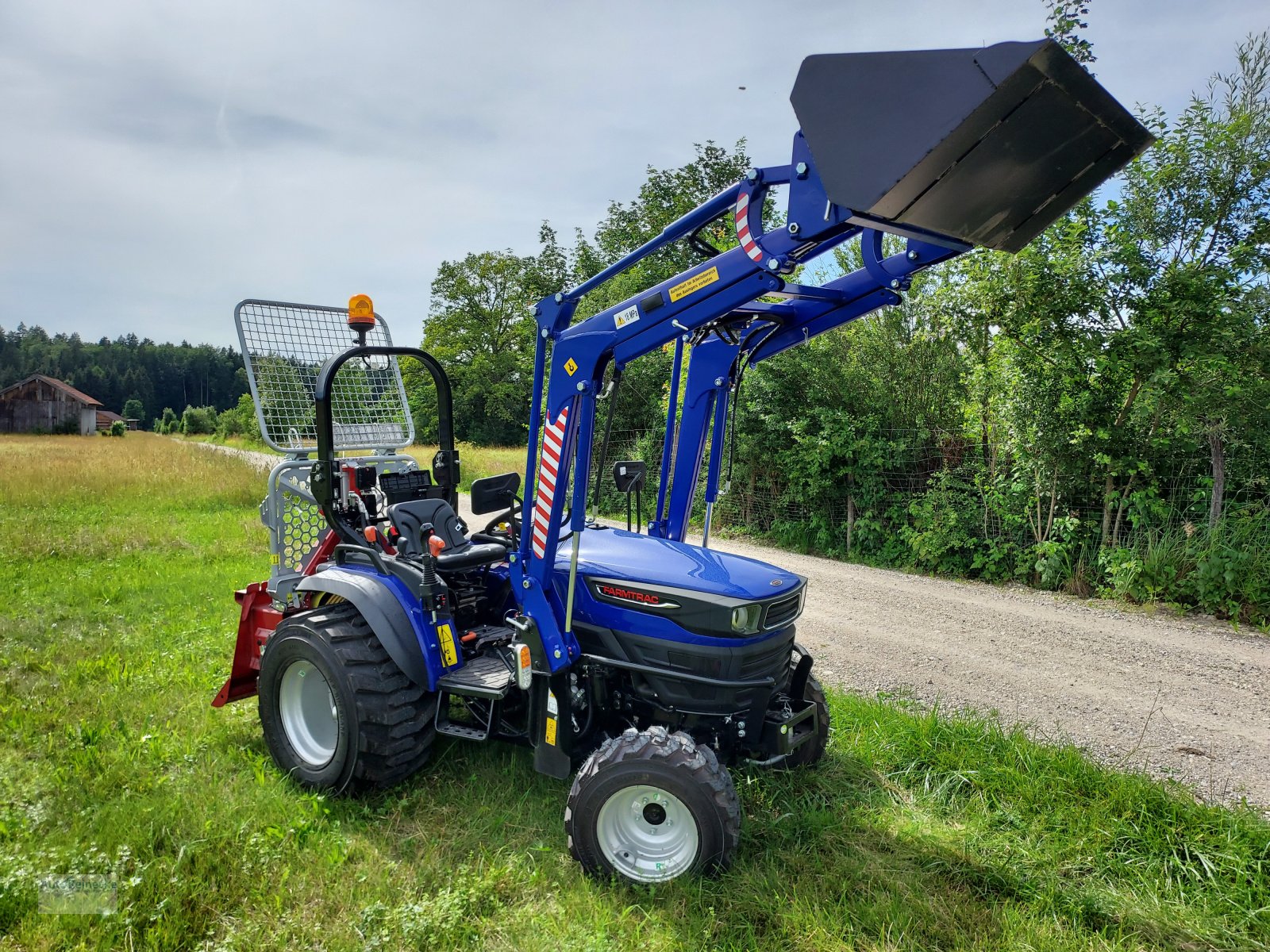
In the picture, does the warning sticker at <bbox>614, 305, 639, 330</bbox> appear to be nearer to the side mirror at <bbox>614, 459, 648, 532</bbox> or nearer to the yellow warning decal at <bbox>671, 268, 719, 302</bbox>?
the yellow warning decal at <bbox>671, 268, 719, 302</bbox>

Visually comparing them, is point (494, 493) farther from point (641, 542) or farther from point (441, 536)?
point (641, 542)

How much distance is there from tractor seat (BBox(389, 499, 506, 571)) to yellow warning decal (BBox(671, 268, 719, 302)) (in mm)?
1608

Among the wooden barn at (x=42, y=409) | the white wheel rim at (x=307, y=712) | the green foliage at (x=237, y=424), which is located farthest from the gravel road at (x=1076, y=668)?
the wooden barn at (x=42, y=409)

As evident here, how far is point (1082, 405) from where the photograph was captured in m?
7.55

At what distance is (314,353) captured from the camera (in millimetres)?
4902

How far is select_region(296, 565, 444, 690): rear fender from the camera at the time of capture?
3.45m

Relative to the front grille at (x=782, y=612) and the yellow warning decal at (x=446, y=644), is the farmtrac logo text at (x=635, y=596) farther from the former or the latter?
the yellow warning decal at (x=446, y=644)

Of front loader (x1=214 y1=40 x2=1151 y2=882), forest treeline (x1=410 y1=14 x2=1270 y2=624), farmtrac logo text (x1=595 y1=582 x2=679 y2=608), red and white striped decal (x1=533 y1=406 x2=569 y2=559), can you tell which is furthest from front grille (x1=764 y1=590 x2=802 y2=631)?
forest treeline (x1=410 y1=14 x2=1270 y2=624)

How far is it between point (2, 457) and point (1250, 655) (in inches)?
1009

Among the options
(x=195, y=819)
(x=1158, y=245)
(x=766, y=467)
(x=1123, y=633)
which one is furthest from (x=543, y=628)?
(x=766, y=467)

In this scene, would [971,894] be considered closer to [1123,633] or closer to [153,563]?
[1123,633]

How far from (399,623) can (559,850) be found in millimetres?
1222

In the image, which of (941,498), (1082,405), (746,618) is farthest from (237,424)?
(746,618)

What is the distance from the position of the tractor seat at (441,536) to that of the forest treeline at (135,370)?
271 feet
